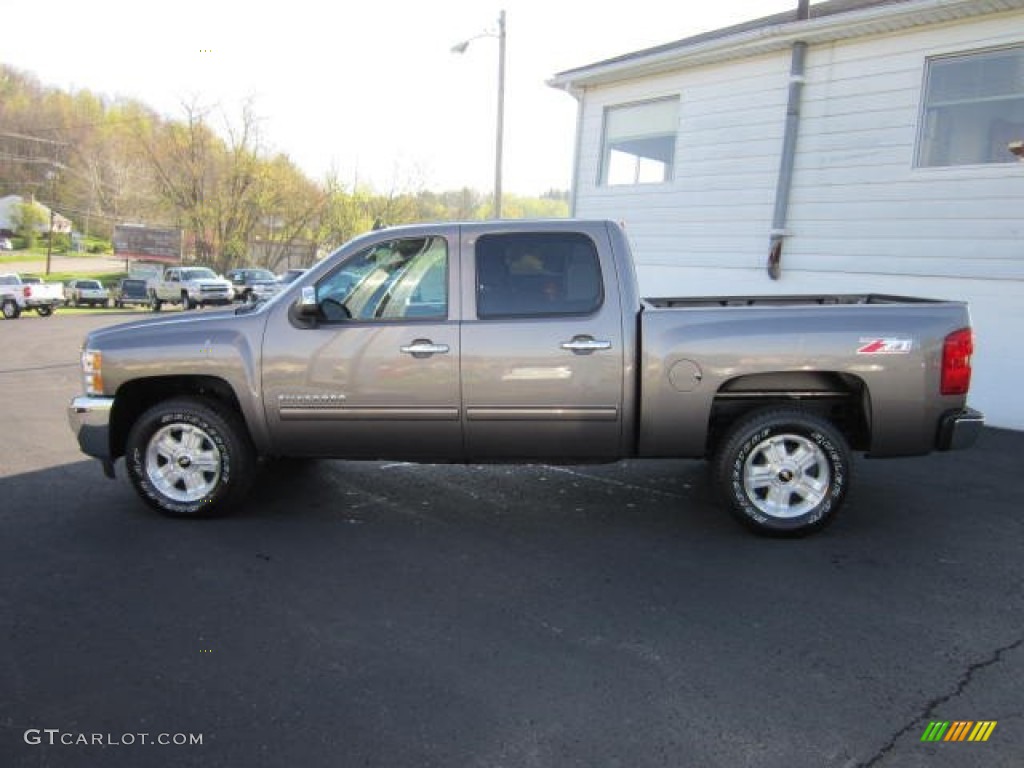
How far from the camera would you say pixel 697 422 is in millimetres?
4543

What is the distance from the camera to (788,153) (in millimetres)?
9477

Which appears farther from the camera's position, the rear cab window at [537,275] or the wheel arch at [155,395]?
the wheel arch at [155,395]

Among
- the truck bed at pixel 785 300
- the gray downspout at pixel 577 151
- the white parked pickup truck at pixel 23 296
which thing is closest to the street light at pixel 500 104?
the gray downspout at pixel 577 151

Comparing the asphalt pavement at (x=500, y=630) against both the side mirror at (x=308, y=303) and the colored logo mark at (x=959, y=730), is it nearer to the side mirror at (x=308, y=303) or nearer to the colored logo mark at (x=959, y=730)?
the colored logo mark at (x=959, y=730)

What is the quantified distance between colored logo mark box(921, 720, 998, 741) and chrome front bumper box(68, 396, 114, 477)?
464cm

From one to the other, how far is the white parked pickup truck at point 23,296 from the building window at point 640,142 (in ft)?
89.2

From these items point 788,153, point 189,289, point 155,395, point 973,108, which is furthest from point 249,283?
point 155,395

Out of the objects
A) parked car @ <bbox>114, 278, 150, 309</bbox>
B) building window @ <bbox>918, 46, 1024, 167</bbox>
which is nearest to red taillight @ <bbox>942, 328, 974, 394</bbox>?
building window @ <bbox>918, 46, 1024, 167</bbox>

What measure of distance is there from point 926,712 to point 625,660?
3.69 feet

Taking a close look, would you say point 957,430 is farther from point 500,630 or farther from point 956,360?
point 500,630

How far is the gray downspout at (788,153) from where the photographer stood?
30.6 ft

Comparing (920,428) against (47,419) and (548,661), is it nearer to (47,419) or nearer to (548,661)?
(548,661)

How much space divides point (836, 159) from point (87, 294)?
39.8 meters

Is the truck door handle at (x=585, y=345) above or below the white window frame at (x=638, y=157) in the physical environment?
below
